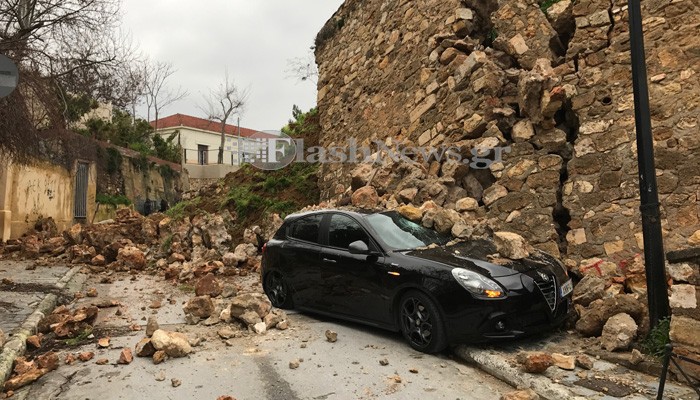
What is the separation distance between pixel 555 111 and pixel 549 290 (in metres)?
3.38

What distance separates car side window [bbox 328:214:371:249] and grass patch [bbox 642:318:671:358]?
9.52 ft

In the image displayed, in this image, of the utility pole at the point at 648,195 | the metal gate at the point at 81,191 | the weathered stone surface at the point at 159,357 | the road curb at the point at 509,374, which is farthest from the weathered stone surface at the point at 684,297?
the metal gate at the point at 81,191

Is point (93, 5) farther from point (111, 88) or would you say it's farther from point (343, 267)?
point (343, 267)

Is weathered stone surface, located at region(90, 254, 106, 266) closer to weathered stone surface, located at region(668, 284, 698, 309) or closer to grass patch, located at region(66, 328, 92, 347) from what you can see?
grass patch, located at region(66, 328, 92, 347)

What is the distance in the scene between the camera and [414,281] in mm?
5293

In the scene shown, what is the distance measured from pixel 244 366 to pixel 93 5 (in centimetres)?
753

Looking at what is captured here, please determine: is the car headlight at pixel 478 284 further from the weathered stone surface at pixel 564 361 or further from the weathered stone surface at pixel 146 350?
the weathered stone surface at pixel 146 350

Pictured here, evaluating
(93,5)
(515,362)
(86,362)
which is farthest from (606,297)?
(93,5)

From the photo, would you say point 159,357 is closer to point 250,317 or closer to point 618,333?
point 250,317

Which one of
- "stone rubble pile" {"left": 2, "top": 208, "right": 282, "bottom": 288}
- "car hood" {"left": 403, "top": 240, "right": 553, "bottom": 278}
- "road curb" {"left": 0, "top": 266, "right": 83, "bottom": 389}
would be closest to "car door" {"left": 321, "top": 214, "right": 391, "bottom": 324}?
"car hood" {"left": 403, "top": 240, "right": 553, "bottom": 278}

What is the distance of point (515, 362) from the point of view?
4.63m

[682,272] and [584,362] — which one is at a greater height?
[682,272]

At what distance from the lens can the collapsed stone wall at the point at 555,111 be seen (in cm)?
644

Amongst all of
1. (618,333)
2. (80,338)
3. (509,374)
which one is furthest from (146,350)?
(618,333)
